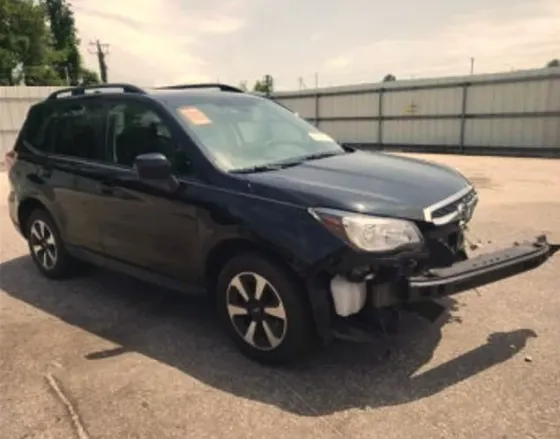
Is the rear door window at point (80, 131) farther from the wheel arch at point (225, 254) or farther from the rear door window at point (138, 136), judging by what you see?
the wheel arch at point (225, 254)

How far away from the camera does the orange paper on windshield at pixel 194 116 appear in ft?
12.8

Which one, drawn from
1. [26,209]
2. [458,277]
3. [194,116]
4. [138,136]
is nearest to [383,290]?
[458,277]

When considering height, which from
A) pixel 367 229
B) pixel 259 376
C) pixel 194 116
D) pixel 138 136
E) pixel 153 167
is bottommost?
pixel 259 376

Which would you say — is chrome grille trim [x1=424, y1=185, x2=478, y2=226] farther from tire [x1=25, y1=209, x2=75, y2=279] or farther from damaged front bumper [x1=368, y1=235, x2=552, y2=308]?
tire [x1=25, y1=209, x2=75, y2=279]

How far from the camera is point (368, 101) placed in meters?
23.5

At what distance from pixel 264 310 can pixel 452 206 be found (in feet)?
4.28

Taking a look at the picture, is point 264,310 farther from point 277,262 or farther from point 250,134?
point 250,134

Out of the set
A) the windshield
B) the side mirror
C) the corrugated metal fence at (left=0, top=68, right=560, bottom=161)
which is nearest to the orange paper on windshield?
the windshield

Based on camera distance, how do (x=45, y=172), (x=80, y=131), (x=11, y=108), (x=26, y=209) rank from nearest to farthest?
(x=80, y=131) < (x=45, y=172) < (x=26, y=209) < (x=11, y=108)

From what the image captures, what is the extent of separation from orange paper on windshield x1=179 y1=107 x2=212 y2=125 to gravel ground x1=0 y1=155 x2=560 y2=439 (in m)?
1.48

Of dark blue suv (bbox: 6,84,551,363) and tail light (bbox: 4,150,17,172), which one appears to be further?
tail light (bbox: 4,150,17,172)

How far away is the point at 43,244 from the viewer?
532 centimetres

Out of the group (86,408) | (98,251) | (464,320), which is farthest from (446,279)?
(98,251)

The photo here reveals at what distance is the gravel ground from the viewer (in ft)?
9.21
